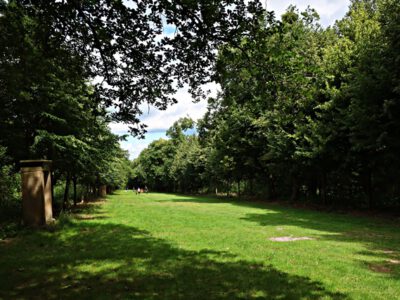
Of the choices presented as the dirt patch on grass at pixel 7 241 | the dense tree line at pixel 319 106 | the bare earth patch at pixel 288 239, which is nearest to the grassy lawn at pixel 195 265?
the dirt patch on grass at pixel 7 241

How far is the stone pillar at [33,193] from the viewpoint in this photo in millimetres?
13258

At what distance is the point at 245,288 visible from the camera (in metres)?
6.63

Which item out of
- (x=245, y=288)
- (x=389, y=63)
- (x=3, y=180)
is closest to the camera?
(x=245, y=288)

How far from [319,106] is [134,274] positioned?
769 inches

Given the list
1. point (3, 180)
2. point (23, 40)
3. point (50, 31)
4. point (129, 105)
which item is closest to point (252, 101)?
point (129, 105)

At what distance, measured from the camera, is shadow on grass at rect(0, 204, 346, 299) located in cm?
634

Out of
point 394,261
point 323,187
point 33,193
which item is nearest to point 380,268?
point 394,261

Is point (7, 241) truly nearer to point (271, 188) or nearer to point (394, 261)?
point (394, 261)

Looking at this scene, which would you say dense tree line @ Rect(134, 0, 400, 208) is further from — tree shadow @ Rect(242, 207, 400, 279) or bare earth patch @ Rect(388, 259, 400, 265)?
bare earth patch @ Rect(388, 259, 400, 265)

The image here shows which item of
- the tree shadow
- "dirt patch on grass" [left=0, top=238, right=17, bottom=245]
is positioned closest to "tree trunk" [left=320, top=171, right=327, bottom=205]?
the tree shadow

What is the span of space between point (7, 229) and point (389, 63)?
63.3 ft

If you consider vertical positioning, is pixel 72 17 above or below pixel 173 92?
above

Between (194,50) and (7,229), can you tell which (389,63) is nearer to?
(194,50)

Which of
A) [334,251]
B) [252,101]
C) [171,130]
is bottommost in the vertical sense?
[334,251]
